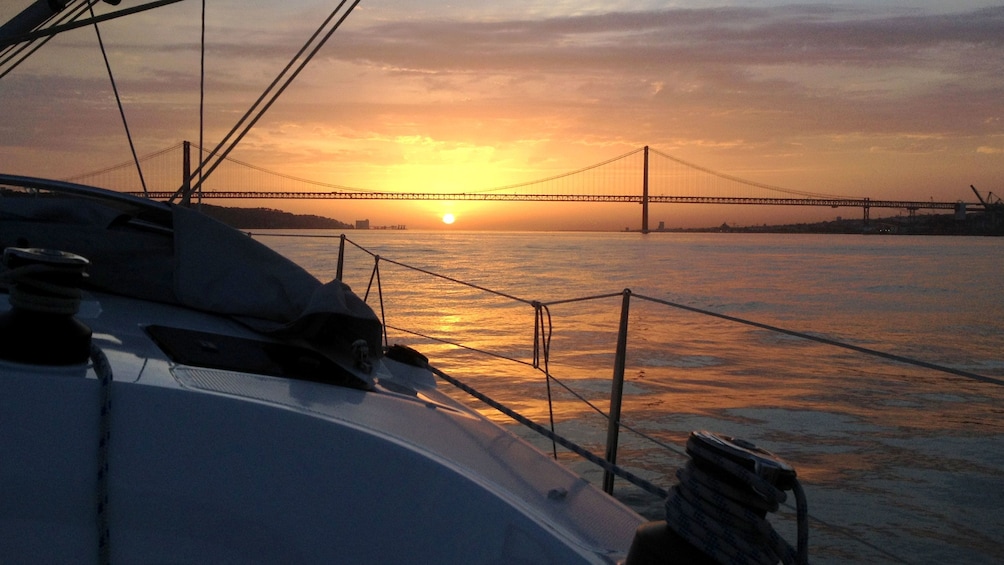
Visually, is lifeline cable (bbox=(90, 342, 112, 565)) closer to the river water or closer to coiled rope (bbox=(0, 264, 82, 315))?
coiled rope (bbox=(0, 264, 82, 315))

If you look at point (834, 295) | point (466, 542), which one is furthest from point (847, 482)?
point (834, 295)

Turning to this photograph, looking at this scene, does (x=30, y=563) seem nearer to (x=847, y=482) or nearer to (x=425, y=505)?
(x=425, y=505)

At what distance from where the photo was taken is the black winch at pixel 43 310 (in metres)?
0.90

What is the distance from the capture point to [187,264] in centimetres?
168

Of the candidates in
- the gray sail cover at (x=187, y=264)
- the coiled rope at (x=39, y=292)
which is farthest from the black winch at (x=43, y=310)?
the gray sail cover at (x=187, y=264)

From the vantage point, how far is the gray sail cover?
1.65m

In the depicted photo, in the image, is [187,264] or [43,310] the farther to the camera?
[187,264]

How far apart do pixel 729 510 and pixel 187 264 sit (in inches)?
52.2

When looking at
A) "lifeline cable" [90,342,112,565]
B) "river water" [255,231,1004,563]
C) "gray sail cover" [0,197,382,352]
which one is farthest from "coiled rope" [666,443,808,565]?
"gray sail cover" [0,197,382,352]

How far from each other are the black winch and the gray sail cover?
66 cm

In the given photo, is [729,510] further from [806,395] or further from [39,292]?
[806,395]

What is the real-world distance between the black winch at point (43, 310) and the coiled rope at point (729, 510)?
2.22 feet

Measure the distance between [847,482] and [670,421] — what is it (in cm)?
114

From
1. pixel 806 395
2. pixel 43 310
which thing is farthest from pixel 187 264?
pixel 806 395
